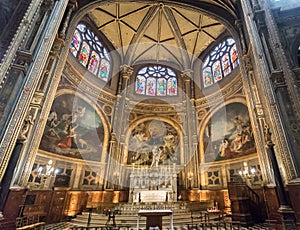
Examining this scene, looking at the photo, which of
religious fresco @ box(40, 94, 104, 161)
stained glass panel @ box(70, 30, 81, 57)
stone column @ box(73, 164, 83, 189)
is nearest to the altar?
religious fresco @ box(40, 94, 104, 161)

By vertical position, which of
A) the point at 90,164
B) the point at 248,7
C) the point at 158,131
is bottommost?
the point at 90,164

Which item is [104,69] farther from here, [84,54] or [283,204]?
[283,204]

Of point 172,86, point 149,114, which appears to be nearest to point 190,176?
point 149,114

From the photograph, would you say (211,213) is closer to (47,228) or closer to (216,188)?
(216,188)

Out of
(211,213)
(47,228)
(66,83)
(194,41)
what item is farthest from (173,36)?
(47,228)

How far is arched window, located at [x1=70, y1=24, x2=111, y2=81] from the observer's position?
48.0ft

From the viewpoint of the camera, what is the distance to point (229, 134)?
13445 mm

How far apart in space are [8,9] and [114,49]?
12500 mm

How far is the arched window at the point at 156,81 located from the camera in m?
19.1

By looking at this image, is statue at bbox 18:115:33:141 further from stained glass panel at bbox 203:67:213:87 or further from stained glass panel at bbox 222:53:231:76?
stained glass panel at bbox 203:67:213:87

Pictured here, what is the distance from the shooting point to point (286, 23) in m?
7.46

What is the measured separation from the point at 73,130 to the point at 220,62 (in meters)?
14.5

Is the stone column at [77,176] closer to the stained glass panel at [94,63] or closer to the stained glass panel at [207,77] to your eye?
the stained glass panel at [94,63]

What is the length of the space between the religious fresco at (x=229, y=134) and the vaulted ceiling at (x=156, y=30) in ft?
23.0
